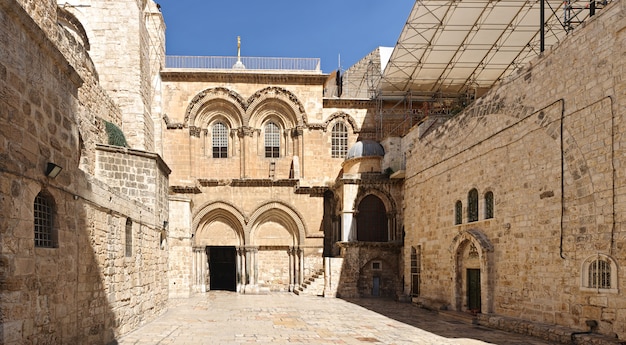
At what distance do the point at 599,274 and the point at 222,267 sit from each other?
21255 millimetres

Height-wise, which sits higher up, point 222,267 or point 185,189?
point 185,189

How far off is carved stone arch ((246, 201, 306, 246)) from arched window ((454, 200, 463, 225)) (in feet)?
31.0

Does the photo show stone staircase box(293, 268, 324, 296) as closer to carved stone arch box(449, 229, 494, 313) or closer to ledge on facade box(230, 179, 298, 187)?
ledge on facade box(230, 179, 298, 187)

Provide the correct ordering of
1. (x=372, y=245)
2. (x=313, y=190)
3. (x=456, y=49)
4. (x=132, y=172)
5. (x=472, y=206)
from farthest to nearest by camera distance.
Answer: (x=313, y=190) → (x=372, y=245) → (x=456, y=49) → (x=472, y=206) → (x=132, y=172)

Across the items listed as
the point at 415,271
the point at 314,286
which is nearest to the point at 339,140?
the point at 314,286

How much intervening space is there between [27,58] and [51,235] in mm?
2529

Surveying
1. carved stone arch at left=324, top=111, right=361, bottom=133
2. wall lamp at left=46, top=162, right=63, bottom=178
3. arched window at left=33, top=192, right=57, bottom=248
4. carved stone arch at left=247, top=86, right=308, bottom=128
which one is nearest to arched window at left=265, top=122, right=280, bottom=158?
carved stone arch at left=247, top=86, right=308, bottom=128

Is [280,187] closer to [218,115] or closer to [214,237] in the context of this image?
[214,237]

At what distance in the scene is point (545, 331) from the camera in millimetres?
10117

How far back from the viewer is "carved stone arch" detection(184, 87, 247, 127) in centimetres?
2373

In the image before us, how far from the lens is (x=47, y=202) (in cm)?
705

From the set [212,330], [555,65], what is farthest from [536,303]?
[212,330]

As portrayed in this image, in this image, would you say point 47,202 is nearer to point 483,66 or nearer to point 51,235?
point 51,235

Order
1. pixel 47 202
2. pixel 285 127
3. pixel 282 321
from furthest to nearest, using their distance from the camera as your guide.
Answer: pixel 285 127, pixel 282 321, pixel 47 202
